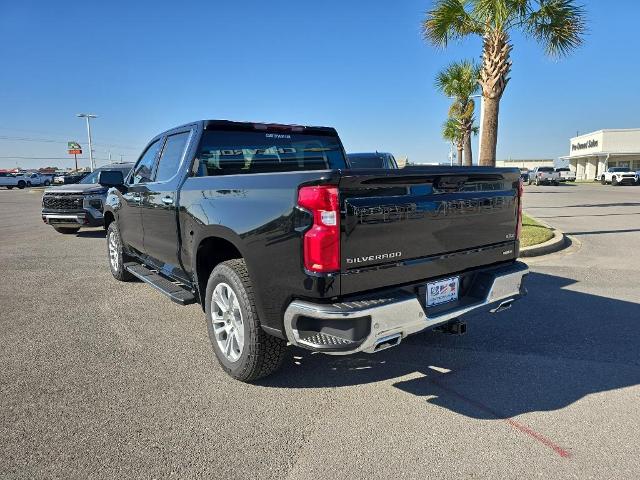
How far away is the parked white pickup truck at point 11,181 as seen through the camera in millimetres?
52750

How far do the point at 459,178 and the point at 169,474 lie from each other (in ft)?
8.42

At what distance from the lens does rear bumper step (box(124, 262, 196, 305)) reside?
4059 mm

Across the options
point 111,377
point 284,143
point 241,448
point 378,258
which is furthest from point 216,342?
point 284,143

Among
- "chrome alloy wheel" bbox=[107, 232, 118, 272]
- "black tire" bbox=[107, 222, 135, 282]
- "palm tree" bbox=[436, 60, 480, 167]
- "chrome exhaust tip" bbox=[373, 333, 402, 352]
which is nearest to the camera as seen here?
"chrome exhaust tip" bbox=[373, 333, 402, 352]

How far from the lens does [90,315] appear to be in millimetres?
5148

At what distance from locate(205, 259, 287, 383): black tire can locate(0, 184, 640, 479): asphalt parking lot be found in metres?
0.16

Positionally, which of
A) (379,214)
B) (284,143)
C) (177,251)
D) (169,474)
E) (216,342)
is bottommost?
(169,474)

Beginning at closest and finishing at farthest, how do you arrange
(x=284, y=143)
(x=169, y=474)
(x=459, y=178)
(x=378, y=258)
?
(x=169, y=474), (x=378, y=258), (x=459, y=178), (x=284, y=143)

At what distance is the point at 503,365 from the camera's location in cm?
377

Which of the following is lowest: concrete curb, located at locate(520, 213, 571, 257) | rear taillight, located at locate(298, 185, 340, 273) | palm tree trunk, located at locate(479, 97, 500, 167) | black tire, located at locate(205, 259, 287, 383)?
concrete curb, located at locate(520, 213, 571, 257)

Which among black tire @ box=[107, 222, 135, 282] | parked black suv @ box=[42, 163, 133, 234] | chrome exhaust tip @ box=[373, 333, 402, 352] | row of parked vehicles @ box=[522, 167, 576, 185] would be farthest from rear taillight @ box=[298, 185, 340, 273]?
row of parked vehicles @ box=[522, 167, 576, 185]

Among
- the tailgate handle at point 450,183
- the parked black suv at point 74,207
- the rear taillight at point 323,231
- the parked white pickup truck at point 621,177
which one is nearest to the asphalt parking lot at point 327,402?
the rear taillight at point 323,231

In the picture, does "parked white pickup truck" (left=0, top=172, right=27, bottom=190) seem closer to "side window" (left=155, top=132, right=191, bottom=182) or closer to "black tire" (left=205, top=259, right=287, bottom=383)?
"side window" (left=155, top=132, right=191, bottom=182)

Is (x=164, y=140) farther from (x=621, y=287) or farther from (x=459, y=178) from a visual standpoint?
(x=621, y=287)
